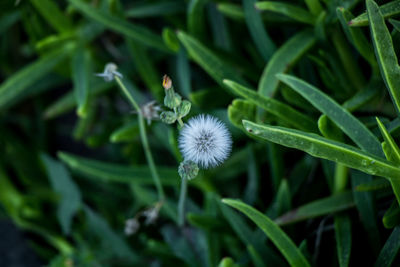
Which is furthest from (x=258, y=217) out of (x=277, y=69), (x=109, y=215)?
(x=109, y=215)

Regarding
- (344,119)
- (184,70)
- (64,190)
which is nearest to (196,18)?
(184,70)

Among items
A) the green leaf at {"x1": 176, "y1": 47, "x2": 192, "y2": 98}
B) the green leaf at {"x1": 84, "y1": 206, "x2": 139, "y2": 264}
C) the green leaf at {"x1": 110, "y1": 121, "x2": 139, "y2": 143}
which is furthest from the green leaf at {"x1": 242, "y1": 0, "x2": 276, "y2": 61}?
the green leaf at {"x1": 84, "y1": 206, "x2": 139, "y2": 264}

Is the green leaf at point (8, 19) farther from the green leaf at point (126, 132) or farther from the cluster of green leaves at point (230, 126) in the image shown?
the green leaf at point (126, 132)

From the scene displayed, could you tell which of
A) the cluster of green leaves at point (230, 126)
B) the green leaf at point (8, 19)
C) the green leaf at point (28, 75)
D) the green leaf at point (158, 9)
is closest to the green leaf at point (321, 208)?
the cluster of green leaves at point (230, 126)

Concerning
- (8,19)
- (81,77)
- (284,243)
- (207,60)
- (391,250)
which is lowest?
(391,250)

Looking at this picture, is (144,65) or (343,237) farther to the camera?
(144,65)

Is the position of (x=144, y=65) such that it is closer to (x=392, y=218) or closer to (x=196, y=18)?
(x=196, y=18)

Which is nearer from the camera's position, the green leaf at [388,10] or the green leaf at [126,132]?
the green leaf at [388,10]

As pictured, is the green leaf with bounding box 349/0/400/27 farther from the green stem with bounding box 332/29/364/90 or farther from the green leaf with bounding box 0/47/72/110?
the green leaf with bounding box 0/47/72/110
